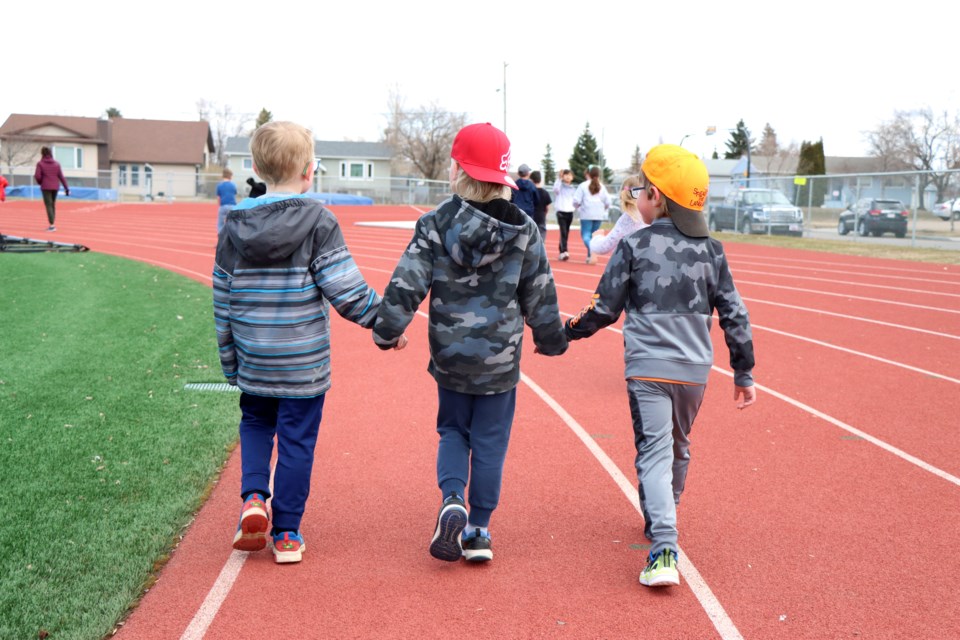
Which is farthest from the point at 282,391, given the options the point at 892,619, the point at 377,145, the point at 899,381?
the point at 377,145

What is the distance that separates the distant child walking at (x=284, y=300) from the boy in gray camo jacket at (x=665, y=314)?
1019mm

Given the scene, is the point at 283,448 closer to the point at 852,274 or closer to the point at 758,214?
the point at 852,274

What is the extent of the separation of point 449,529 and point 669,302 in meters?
1.33

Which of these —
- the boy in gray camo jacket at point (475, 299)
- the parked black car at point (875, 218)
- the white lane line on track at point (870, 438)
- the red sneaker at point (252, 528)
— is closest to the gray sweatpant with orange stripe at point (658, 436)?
the boy in gray camo jacket at point (475, 299)

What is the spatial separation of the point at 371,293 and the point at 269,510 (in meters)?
1.29

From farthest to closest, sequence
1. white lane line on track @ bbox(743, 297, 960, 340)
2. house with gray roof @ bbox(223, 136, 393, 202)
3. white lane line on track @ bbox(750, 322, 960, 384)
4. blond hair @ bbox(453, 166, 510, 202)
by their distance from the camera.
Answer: house with gray roof @ bbox(223, 136, 393, 202), white lane line on track @ bbox(743, 297, 960, 340), white lane line on track @ bbox(750, 322, 960, 384), blond hair @ bbox(453, 166, 510, 202)

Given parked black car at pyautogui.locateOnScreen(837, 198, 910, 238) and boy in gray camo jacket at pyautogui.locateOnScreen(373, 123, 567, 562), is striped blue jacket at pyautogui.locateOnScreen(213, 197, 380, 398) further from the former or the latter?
parked black car at pyautogui.locateOnScreen(837, 198, 910, 238)

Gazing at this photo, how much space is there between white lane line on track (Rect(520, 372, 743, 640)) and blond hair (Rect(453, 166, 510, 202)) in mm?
1745

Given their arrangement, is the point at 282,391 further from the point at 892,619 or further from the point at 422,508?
the point at 892,619

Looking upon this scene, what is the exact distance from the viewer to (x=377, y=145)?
3278 inches

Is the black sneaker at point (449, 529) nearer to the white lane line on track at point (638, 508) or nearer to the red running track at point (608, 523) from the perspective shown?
the red running track at point (608, 523)

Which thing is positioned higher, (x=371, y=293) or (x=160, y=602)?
(x=371, y=293)

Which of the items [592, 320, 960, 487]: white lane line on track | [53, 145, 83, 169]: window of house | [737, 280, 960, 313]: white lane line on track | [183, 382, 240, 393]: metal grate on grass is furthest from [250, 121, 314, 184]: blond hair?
[53, 145, 83, 169]: window of house

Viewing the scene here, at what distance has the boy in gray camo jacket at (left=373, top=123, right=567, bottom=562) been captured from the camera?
3.75 metres
